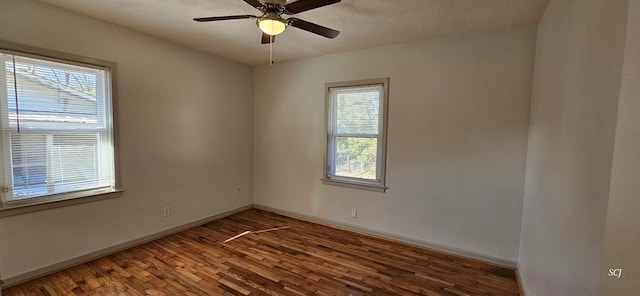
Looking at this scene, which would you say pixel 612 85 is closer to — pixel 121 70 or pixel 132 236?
pixel 121 70

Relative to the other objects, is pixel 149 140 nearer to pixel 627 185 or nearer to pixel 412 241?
pixel 412 241

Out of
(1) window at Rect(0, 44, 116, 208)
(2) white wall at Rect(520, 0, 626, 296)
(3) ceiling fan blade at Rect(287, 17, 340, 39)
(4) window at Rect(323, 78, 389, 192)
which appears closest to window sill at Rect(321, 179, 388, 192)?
(4) window at Rect(323, 78, 389, 192)

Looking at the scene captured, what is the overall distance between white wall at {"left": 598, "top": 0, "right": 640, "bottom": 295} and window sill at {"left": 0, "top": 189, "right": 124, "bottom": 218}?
12.3ft

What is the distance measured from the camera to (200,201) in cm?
372

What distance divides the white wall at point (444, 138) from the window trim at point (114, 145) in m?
2.26

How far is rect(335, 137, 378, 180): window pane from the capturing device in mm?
3418

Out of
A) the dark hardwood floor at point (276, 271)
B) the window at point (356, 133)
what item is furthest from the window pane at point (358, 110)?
the dark hardwood floor at point (276, 271)

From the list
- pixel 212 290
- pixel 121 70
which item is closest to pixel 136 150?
pixel 121 70

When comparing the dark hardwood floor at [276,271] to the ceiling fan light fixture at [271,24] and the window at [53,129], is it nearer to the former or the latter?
the window at [53,129]

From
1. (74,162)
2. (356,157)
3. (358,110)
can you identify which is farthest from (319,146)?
(74,162)

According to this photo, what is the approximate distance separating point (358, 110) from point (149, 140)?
8.74 feet

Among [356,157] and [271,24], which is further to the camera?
[356,157]

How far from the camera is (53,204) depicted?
7.80ft

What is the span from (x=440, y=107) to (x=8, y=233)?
4251 millimetres
